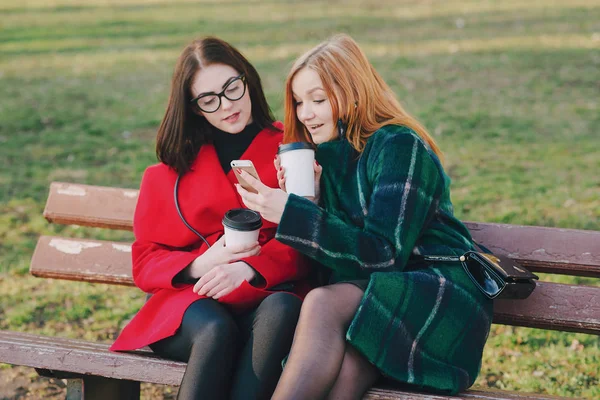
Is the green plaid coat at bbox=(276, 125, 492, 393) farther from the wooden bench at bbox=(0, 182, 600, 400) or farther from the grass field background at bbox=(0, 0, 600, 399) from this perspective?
the grass field background at bbox=(0, 0, 600, 399)

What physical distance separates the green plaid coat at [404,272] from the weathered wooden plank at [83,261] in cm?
121

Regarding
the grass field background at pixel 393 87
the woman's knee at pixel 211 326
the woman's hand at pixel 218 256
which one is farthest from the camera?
the grass field background at pixel 393 87

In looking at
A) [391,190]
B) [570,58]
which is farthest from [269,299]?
[570,58]

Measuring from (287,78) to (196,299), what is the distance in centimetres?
96

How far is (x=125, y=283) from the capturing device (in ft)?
11.7

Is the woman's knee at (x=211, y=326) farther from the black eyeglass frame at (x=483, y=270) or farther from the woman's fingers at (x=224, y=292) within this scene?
the black eyeglass frame at (x=483, y=270)

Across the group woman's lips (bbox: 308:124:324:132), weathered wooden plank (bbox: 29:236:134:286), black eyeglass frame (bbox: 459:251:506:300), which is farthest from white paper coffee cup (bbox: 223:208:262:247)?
weathered wooden plank (bbox: 29:236:134:286)

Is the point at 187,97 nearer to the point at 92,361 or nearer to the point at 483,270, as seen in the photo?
the point at 92,361

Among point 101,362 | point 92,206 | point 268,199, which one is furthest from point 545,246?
point 92,206

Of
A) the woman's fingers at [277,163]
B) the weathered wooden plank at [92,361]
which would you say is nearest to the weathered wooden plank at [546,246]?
the woman's fingers at [277,163]

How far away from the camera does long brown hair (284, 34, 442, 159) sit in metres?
2.94

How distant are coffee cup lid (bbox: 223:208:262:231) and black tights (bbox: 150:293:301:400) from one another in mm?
276

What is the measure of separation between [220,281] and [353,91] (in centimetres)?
91

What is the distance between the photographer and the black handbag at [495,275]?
263cm
